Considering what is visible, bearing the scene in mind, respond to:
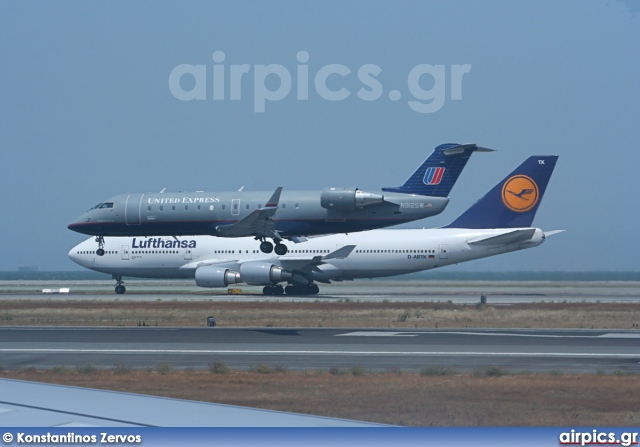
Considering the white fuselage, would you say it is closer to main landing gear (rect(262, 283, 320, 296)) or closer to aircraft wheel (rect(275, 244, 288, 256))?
main landing gear (rect(262, 283, 320, 296))

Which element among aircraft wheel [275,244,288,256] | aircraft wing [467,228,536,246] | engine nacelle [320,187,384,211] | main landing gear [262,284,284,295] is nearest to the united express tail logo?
engine nacelle [320,187,384,211]

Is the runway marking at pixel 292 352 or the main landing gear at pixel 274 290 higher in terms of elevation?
the main landing gear at pixel 274 290

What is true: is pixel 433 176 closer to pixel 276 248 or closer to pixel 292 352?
pixel 276 248

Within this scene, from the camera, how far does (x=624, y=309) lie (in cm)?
3812

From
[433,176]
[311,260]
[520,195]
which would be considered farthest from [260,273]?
[520,195]

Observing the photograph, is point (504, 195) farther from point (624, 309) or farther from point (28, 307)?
point (28, 307)

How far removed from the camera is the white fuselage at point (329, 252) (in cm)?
4984

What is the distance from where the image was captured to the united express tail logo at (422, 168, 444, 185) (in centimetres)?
4362

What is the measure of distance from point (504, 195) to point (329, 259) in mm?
11109

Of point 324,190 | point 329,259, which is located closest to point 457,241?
point 329,259

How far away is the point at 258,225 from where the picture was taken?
41469 mm

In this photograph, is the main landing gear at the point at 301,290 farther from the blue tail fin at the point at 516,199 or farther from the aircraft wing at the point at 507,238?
the blue tail fin at the point at 516,199

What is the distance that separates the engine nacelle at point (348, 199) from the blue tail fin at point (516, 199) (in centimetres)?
1315

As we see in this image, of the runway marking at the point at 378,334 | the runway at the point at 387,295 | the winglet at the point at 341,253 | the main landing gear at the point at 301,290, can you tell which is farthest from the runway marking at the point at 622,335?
the main landing gear at the point at 301,290
